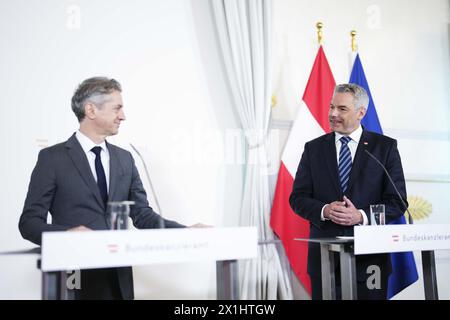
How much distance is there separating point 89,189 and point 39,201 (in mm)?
238

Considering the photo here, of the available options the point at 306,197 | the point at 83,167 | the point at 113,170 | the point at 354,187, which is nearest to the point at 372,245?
the point at 354,187

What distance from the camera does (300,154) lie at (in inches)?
141

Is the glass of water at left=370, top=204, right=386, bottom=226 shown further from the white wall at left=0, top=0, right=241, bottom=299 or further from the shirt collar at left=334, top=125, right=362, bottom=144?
the white wall at left=0, top=0, right=241, bottom=299

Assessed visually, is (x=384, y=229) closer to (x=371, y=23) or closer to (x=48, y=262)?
(x=48, y=262)

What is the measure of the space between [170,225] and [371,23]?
279 cm

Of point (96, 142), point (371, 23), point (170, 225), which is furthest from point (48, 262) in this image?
point (371, 23)

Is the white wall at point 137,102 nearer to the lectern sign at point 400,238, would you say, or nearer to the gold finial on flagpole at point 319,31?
the gold finial on flagpole at point 319,31

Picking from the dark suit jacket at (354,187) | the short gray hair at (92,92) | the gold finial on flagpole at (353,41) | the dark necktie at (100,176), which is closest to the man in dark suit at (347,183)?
the dark suit jacket at (354,187)

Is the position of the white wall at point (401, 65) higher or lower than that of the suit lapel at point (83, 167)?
higher

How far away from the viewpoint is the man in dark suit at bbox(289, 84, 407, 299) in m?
2.70

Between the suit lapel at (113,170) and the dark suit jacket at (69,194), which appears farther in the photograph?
the suit lapel at (113,170)

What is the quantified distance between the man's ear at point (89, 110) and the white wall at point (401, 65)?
5.48ft

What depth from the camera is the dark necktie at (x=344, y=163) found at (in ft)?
9.43

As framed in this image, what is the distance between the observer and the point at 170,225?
235 cm
